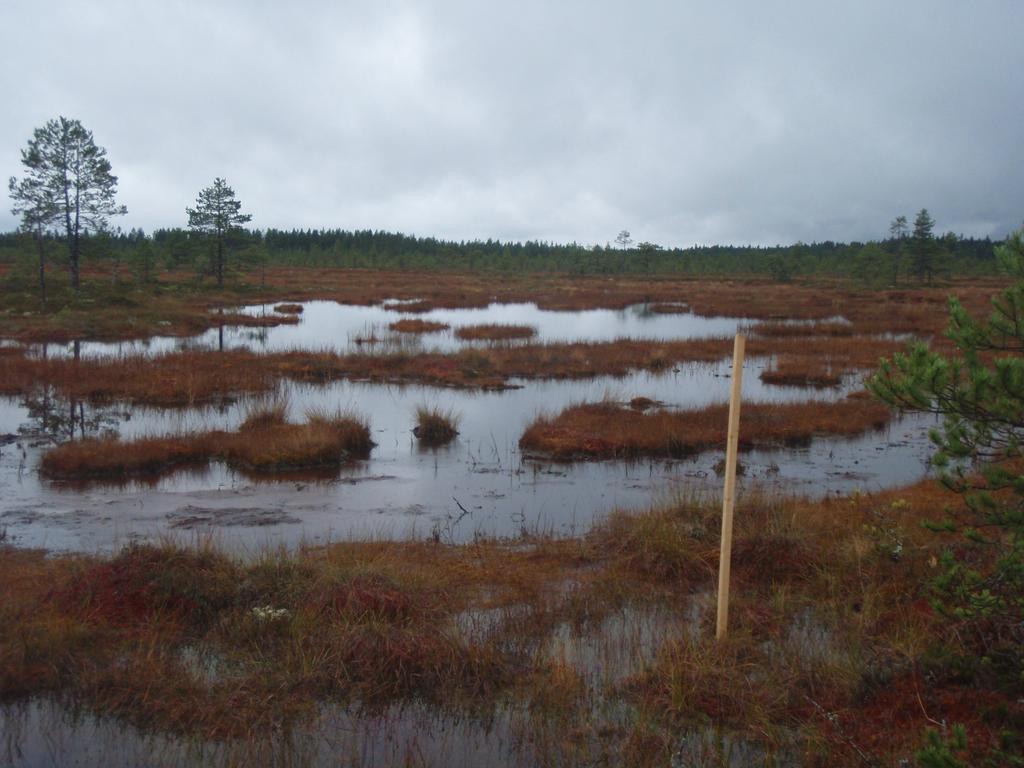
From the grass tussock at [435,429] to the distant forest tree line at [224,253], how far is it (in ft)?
33.6

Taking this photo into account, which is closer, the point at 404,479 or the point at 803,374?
the point at 404,479

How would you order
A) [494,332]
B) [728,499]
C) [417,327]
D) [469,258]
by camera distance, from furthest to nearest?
1. [469,258]
2. [417,327]
3. [494,332]
4. [728,499]

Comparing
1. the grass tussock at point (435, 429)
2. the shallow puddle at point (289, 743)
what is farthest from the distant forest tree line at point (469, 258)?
the shallow puddle at point (289, 743)

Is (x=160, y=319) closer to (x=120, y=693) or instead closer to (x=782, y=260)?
(x=120, y=693)

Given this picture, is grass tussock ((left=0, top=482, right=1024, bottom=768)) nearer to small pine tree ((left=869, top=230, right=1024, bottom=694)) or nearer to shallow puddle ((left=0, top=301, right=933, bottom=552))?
small pine tree ((left=869, top=230, right=1024, bottom=694))

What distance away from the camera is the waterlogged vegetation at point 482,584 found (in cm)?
517

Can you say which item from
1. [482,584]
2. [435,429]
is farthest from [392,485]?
[482,584]

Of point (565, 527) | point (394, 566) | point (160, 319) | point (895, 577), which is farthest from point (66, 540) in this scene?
point (160, 319)

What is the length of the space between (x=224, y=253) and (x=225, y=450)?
48504 mm

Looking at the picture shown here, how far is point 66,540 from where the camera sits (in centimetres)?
967

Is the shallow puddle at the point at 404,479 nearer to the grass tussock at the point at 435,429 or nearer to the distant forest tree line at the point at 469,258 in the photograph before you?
the grass tussock at the point at 435,429

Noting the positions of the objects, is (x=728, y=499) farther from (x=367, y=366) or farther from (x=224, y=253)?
(x=224, y=253)

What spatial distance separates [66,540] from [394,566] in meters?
4.86

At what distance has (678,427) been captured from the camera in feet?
52.6
